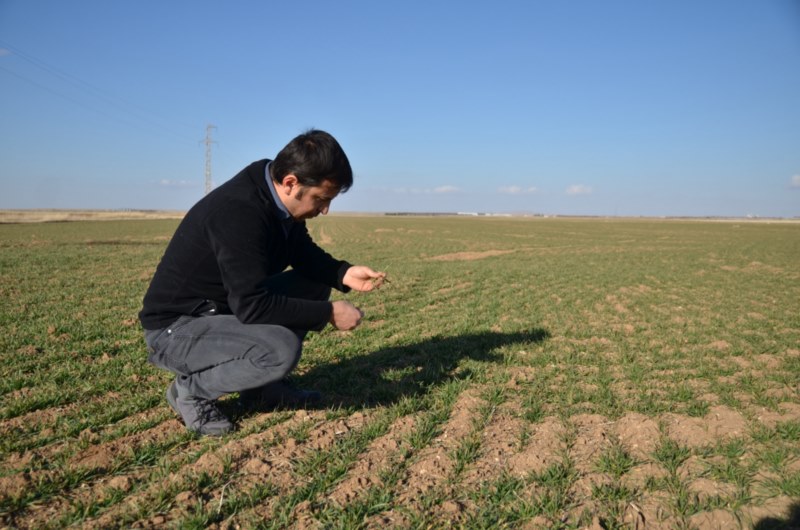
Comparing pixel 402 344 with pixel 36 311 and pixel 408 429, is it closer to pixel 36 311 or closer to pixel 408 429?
pixel 408 429

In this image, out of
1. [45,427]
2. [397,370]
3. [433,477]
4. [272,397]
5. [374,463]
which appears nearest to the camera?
[433,477]

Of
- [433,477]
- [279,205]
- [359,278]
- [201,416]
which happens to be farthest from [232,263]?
[433,477]

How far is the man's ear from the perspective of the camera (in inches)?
119

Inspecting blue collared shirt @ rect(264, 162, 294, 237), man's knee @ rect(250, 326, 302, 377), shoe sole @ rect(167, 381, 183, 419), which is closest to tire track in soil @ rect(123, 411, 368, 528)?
man's knee @ rect(250, 326, 302, 377)

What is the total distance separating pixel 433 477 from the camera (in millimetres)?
2807

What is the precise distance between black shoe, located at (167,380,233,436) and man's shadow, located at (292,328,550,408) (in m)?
0.84

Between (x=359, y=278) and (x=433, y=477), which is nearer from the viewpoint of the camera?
(x=433, y=477)

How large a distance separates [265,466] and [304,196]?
163 cm

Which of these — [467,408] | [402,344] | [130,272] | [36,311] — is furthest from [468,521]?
[130,272]

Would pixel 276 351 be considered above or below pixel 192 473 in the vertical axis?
above

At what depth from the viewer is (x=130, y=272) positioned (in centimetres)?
1302

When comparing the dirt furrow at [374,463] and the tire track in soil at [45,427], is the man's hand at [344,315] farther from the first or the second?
the tire track in soil at [45,427]

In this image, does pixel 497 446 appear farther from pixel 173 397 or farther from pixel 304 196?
pixel 173 397

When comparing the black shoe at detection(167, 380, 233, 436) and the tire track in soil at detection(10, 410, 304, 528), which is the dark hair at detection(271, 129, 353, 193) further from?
the tire track in soil at detection(10, 410, 304, 528)
